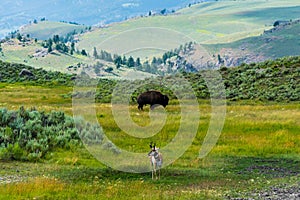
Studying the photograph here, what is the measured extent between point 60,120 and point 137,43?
6.37 metres

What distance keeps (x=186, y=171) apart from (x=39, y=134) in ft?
27.7

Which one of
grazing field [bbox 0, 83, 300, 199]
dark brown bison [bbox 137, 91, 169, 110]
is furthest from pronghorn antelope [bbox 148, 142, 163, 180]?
dark brown bison [bbox 137, 91, 169, 110]

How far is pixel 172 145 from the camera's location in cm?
2858

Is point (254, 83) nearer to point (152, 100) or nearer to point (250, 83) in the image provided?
point (250, 83)

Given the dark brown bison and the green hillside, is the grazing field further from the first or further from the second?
the green hillside

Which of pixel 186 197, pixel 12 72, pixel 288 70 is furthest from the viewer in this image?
pixel 12 72

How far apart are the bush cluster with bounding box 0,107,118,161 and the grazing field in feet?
2.44

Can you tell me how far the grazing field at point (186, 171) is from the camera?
58.3 ft

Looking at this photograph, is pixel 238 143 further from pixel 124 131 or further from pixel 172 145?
pixel 124 131

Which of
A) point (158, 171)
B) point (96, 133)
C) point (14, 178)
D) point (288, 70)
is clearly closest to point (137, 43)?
point (96, 133)

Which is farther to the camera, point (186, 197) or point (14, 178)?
point (14, 178)

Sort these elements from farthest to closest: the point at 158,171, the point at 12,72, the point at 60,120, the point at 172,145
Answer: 1. the point at 12,72
2. the point at 60,120
3. the point at 172,145
4. the point at 158,171

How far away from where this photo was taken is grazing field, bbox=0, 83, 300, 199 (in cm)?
1778

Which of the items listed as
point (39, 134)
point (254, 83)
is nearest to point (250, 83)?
point (254, 83)
